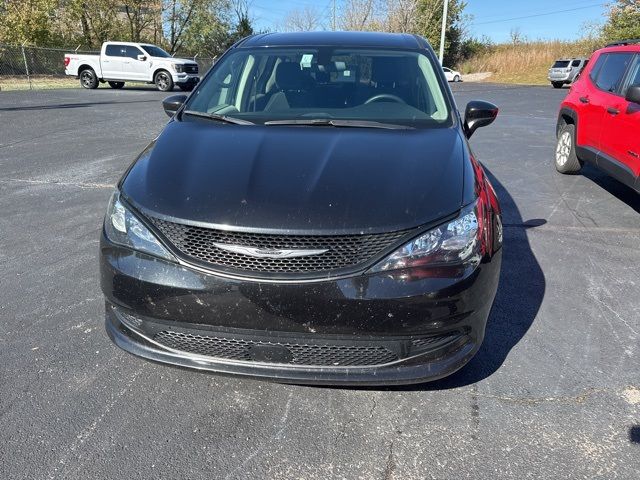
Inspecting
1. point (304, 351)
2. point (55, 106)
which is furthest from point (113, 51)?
point (304, 351)

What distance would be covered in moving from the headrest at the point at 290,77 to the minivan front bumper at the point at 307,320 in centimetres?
187

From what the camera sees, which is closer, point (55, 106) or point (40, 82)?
point (55, 106)

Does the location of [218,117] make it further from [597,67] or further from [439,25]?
[439,25]

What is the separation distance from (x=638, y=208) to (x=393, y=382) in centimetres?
490

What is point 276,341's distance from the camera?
84.9 inches

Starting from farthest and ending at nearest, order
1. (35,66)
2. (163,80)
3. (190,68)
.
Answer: (35,66)
(190,68)
(163,80)

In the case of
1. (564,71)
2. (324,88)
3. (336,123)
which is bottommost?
(564,71)

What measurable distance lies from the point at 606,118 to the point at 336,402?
5086 mm

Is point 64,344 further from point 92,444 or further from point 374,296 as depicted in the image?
point 374,296

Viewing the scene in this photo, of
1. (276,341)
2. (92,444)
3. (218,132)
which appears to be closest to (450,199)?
(276,341)

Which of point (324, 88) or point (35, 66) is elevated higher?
point (324, 88)

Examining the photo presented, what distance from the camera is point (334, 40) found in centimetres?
388

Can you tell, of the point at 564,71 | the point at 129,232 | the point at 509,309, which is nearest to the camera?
the point at 129,232

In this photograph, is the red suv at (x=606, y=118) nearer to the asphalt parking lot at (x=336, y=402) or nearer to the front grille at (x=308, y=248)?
the asphalt parking lot at (x=336, y=402)
